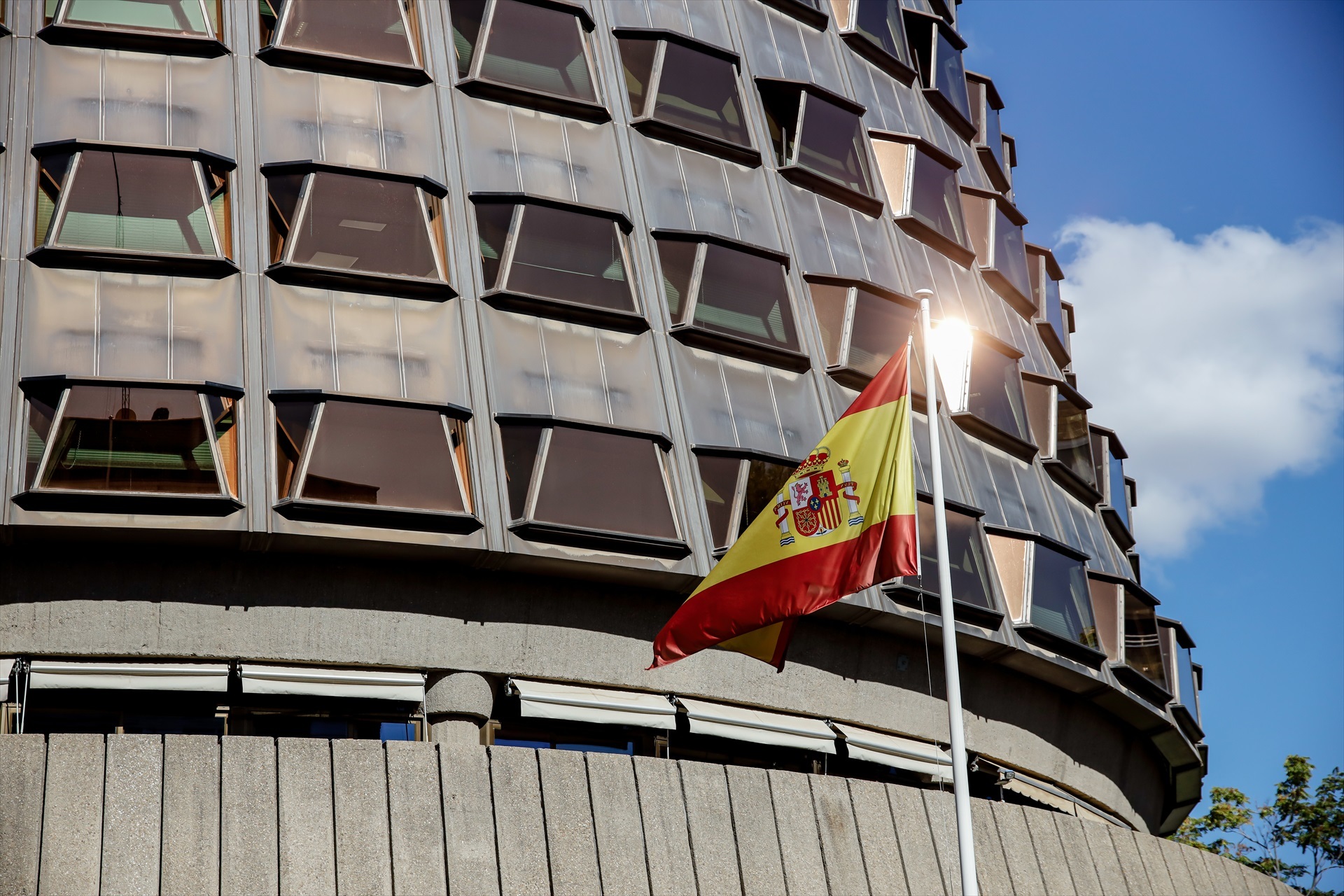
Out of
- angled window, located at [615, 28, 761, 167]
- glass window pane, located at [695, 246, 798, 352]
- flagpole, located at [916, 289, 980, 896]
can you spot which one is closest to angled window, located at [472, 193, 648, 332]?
glass window pane, located at [695, 246, 798, 352]

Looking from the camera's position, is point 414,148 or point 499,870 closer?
point 499,870

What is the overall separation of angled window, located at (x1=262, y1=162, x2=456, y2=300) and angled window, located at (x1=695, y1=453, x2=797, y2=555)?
14.7ft

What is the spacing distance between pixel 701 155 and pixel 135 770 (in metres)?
15.0

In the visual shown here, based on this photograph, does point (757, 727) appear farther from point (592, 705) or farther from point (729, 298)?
point (729, 298)

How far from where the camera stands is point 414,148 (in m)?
22.5

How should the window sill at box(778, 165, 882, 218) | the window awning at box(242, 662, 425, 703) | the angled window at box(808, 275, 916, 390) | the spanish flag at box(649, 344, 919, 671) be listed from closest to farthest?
1. the spanish flag at box(649, 344, 919, 671)
2. the window awning at box(242, 662, 425, 703)
3. the angled window at box(808, 275, 916, 390)
4. the window sill at box(778, 165, 882, 218)

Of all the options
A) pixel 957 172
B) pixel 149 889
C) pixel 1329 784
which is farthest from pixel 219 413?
pixel 1329 784

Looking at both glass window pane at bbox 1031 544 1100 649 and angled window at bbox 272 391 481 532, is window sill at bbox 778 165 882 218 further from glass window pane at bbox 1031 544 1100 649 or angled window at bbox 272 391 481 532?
angled window at bbox 272 391 481 532

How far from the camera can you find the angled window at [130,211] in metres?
20.0

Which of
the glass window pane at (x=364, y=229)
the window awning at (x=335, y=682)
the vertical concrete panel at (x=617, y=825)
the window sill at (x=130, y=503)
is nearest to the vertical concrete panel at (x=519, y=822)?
the vertical concrete panel at (x=617, y=825)

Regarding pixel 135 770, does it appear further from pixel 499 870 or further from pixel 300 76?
pixel 300 76

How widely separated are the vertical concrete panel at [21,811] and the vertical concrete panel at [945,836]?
30.3ft

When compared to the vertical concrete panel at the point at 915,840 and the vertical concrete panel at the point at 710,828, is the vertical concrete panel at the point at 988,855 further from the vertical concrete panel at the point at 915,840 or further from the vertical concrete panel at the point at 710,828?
the vertical concrete panel at the point at 710,828

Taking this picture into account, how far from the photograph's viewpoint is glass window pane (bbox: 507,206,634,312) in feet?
72.3
